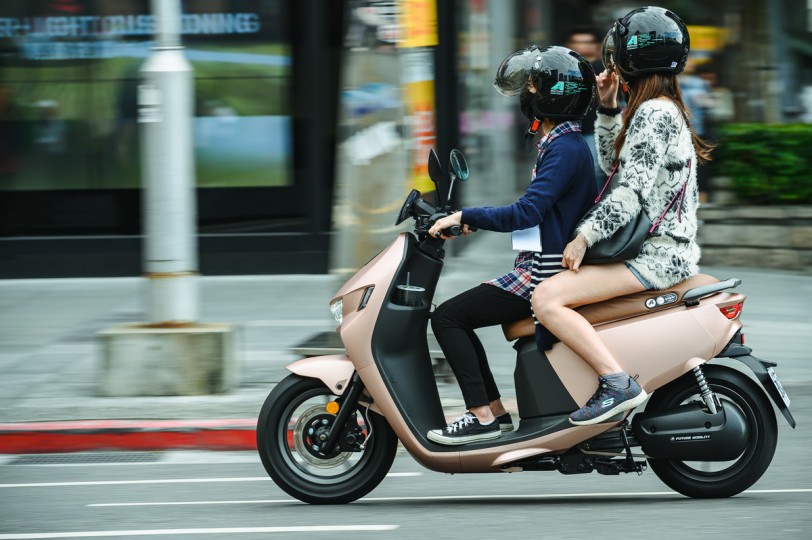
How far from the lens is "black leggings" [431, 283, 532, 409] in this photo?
5.41m

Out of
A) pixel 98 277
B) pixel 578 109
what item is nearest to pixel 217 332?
pixel 578 109

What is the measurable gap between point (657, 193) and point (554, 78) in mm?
618

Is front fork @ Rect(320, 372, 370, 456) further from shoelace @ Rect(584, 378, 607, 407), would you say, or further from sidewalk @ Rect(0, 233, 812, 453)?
sidewalk @ Rect(0, 233, 812, 453)

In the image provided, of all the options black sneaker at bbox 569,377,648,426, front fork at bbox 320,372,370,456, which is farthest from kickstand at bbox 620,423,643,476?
front fork at bbox 320,372,370,456

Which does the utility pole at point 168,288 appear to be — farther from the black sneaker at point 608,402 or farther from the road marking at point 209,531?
the black sneaker at point 608,402

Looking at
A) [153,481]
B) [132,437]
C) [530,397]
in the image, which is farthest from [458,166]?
[132,437]

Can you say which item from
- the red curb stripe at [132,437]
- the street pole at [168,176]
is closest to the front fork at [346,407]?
the red curb stripe at [132,437]

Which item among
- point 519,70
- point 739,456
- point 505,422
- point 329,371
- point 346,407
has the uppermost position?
point 519,70

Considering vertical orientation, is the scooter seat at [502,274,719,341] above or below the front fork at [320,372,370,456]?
above

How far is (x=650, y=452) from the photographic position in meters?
5.36

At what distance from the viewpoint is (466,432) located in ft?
17.8

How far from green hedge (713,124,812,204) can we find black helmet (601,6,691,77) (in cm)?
712

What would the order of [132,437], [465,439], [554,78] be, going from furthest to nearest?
[132,437], [465,439], [554,78]

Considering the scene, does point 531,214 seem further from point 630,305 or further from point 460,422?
point 460,422
